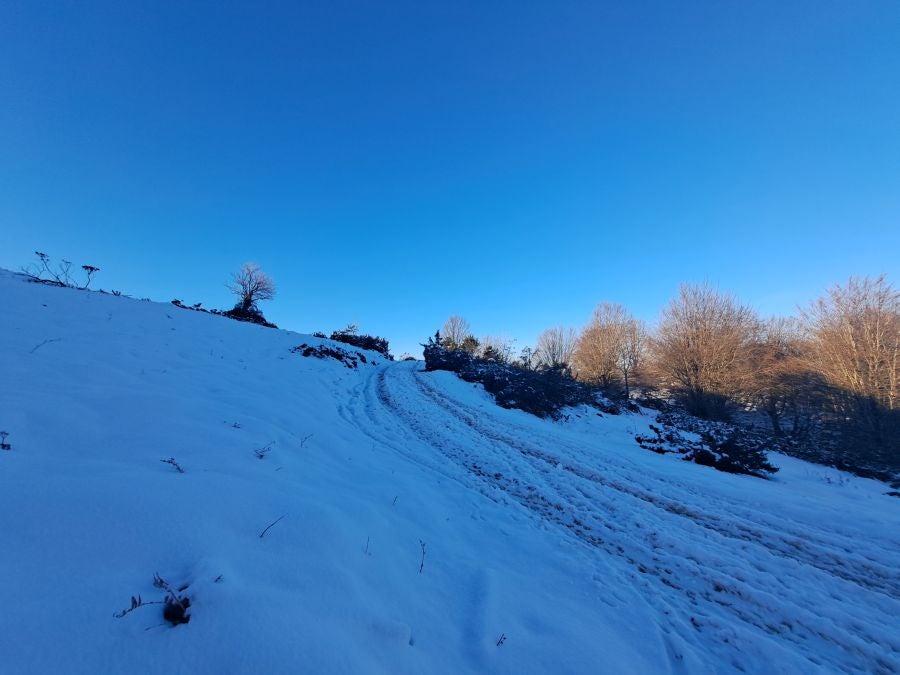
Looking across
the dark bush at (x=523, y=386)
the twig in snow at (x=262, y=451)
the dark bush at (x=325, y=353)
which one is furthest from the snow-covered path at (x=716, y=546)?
the dark bush at (x=325, y=353)

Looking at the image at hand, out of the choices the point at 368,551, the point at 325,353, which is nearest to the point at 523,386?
the point at 325,353

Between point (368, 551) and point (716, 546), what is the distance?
410 centimetres

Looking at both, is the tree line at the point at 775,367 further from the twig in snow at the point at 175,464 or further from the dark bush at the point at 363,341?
the twig in snow at the point at 175,464

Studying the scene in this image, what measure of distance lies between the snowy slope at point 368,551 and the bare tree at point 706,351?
17376mm

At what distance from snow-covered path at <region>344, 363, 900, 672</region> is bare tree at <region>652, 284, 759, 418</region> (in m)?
19.1

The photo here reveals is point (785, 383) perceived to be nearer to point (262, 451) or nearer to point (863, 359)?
point (863, 359)

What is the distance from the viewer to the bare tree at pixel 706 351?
21.5 m

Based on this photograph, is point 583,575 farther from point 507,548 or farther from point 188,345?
point 188,345

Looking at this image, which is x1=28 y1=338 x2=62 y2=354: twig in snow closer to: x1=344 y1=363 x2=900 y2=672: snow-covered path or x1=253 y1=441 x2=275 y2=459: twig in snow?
x1=253 y1=441 x2=275 y2=459: twig in snow

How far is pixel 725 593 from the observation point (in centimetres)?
315

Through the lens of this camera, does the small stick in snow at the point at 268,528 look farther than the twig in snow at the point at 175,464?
No

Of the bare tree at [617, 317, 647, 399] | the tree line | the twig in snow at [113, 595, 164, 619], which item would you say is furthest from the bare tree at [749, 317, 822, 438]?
the twig in snow at [113, 595, 164, 619]

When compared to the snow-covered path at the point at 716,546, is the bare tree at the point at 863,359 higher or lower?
higher

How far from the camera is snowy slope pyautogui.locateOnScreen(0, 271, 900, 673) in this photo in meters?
1.69
